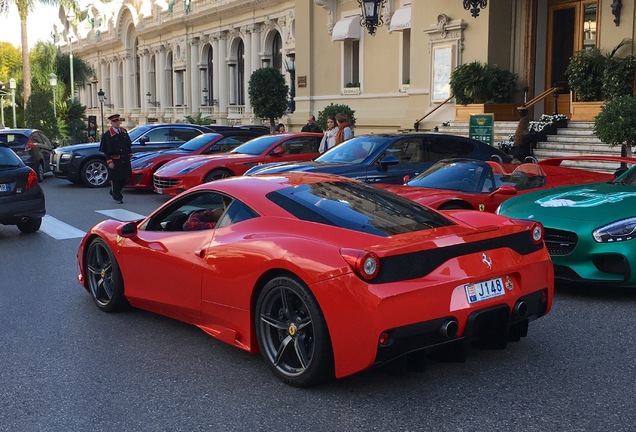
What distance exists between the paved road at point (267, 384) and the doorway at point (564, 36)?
1516cm

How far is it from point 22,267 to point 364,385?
5.57 m

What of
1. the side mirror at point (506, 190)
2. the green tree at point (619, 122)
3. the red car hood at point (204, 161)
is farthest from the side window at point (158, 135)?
the side mirror at point (506, 190)

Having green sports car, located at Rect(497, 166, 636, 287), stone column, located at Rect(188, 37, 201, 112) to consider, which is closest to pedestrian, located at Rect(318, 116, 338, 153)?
green sports car, located at Rect(497, 166, 636, 287)

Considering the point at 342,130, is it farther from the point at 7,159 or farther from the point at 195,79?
the point at 195,79

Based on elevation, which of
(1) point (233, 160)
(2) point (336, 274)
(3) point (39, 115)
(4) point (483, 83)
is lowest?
(2) point (336, 274)

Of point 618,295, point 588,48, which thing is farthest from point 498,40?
point 618,295

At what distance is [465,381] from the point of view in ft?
15.2

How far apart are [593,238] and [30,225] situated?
8321 millimetres

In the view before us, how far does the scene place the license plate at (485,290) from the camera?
4.42 meters

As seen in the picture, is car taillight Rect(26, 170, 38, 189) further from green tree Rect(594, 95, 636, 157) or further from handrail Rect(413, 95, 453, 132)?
handrail Rect(413, 95, 453, 132)

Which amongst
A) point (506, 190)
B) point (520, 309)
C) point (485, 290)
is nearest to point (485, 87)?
point (506, 190)

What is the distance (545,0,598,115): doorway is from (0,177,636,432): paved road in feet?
49.7

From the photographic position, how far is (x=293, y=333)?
14.9 feet

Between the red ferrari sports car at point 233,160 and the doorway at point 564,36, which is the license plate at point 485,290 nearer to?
the red ferrari sports car at point 233,160
